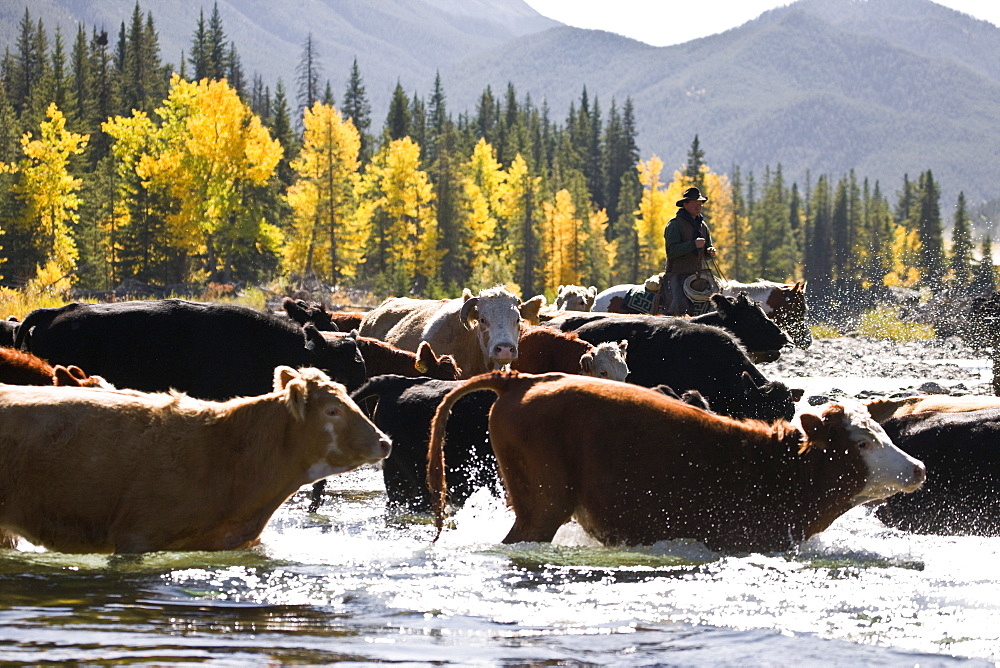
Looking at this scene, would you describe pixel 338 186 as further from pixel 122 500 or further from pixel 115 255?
pixel 122 500

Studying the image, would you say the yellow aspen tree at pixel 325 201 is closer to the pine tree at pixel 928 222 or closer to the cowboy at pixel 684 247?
the cowboy at pixel 684 247

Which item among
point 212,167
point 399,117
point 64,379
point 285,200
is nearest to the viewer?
point 64,379

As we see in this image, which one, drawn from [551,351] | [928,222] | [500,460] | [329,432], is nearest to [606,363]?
[551,351]

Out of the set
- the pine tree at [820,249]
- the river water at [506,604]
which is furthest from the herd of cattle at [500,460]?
the pine tree at [820,249]

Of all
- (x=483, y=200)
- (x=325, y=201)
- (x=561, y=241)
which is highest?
(x=483, y=200)

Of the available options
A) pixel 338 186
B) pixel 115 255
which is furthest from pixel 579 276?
pixel 115 255

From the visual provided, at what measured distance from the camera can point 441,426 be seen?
8.70 m

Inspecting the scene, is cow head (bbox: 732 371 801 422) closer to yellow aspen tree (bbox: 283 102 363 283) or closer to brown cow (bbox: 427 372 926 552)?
brown cow (bbox: 427 372 926 552)

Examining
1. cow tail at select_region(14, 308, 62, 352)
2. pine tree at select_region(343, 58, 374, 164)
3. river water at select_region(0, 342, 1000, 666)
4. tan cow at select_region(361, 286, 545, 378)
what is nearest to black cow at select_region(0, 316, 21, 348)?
cow tail at select_region(14, 308, 62, 352)

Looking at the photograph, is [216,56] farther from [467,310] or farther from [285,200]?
[467,310]

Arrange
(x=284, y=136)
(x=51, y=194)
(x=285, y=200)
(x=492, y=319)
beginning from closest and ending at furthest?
(x=492, y=319) → (x=51, y=194) → (x=285, y=200) → (x=284, y=136)

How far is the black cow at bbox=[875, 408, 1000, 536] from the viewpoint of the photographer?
1001 cm

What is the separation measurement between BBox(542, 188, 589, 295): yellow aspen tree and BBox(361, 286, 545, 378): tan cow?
74.1m

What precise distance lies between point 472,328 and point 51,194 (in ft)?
189
